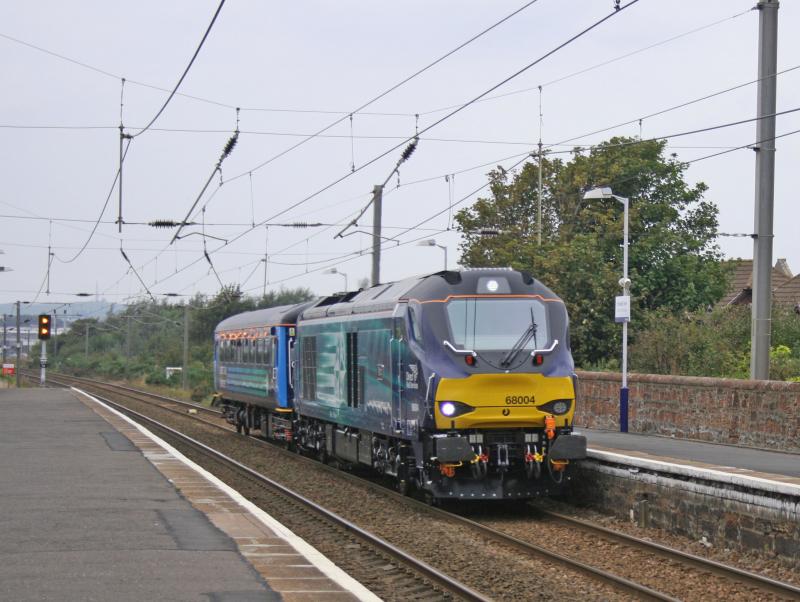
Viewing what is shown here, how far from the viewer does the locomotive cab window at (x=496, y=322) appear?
1538cm

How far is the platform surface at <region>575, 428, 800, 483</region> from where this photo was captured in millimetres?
15700

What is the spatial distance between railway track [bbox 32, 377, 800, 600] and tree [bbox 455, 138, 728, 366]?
864 inches

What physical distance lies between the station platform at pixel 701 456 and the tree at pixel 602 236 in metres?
12.3

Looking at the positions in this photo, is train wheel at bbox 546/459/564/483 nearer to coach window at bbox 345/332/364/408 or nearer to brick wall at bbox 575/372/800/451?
coach window at bbox 345/332/364/408

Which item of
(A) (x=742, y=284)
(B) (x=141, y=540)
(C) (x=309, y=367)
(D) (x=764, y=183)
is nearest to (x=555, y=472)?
(B) (x=141, y=540)

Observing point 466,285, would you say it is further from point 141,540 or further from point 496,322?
point 141,540

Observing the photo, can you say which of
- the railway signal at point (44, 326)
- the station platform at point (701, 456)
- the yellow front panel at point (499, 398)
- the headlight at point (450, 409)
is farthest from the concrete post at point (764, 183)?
the railway signal at point (44, 326)

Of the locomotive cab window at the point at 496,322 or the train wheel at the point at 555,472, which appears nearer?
the train wheel at the point at 555,472

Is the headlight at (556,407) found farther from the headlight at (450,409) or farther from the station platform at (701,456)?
the headlight at (450,409)

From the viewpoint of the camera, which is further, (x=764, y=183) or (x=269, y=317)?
(x=269, y=317)

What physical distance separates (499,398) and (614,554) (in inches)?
119

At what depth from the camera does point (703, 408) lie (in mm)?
23750

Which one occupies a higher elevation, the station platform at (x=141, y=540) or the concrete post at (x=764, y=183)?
the concrete post at (x=764, y=183)

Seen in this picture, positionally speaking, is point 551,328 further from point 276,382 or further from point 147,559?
point 276,382
